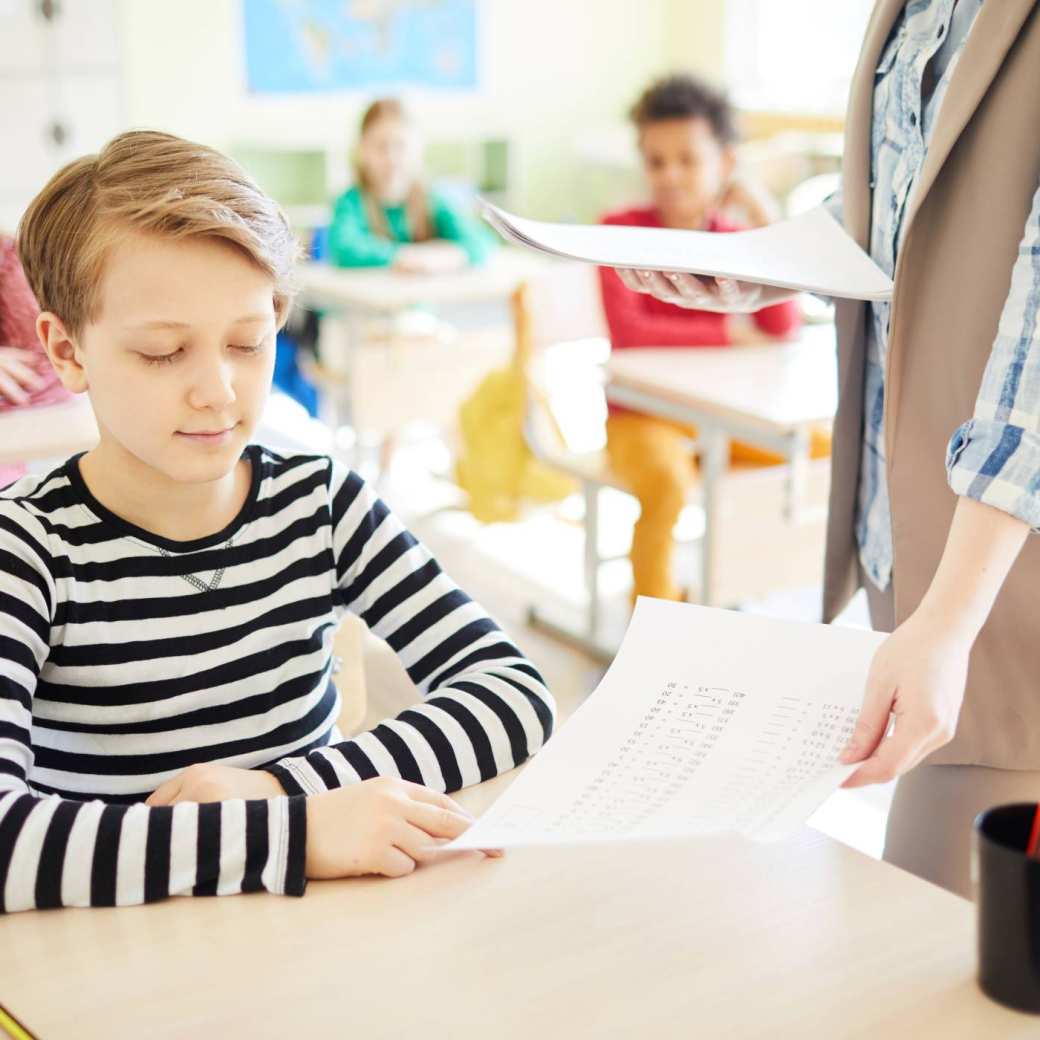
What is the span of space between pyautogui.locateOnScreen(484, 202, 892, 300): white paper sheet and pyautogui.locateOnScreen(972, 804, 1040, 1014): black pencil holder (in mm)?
515

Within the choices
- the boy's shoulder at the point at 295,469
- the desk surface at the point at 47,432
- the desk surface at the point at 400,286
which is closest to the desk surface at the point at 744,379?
the desk surface at the point at 400,286

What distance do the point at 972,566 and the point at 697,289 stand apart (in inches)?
19.4

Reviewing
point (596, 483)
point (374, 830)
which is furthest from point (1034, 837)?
point (596, 483)

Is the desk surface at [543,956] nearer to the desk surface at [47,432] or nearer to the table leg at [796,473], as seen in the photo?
the desk surface at [47,432]

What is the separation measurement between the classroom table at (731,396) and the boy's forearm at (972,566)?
1.67 metres

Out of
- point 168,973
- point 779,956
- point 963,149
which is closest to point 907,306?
point 963,149

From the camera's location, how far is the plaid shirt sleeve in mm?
889

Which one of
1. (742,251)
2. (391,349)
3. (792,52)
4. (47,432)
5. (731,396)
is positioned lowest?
(391,349)

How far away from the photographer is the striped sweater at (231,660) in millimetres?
982

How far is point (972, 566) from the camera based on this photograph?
880 mm

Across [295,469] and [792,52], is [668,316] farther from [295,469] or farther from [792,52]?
[792,52]

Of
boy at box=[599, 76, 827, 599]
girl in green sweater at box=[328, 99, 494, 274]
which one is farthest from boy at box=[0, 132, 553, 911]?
girl in green sweater at box=[328, 99, 494, 274]

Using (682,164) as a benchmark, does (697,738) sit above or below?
below

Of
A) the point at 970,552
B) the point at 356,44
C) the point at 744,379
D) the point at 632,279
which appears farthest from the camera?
the point at 356,44
